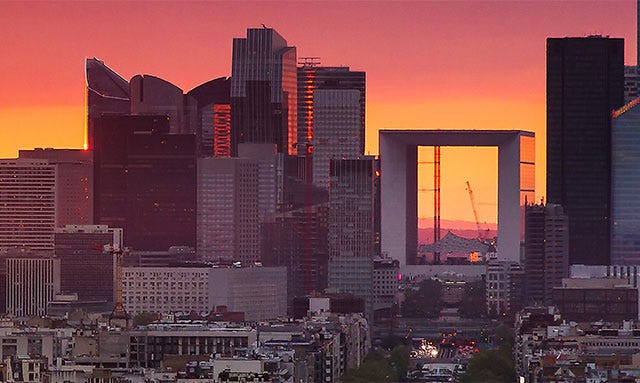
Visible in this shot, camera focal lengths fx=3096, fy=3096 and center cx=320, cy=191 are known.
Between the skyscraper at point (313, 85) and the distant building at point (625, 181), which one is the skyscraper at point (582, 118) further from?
the skyscraper at point (313, 85)

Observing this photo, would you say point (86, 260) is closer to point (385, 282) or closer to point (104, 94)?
point (385, 282)

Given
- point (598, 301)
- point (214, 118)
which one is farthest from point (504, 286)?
point (214, 118)

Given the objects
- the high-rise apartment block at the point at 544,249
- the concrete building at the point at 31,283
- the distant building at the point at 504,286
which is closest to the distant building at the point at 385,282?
the distant building at the point at 504,286

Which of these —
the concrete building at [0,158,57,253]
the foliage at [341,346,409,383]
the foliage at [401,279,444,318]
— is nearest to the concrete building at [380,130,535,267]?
the foliage at [401,279,444,318]

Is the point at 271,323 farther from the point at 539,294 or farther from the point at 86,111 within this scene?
the point at 86,111

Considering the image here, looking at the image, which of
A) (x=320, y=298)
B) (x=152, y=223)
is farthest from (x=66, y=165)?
(x=320, y=298)

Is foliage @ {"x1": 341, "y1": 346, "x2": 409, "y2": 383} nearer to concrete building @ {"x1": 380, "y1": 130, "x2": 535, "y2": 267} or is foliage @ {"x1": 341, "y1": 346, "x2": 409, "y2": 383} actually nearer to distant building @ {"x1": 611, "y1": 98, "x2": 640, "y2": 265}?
concrete building @ {"x1": 380, "y1": 130, "x2": 535, "y2": 267}

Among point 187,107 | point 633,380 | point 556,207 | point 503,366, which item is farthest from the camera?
point 187,107
